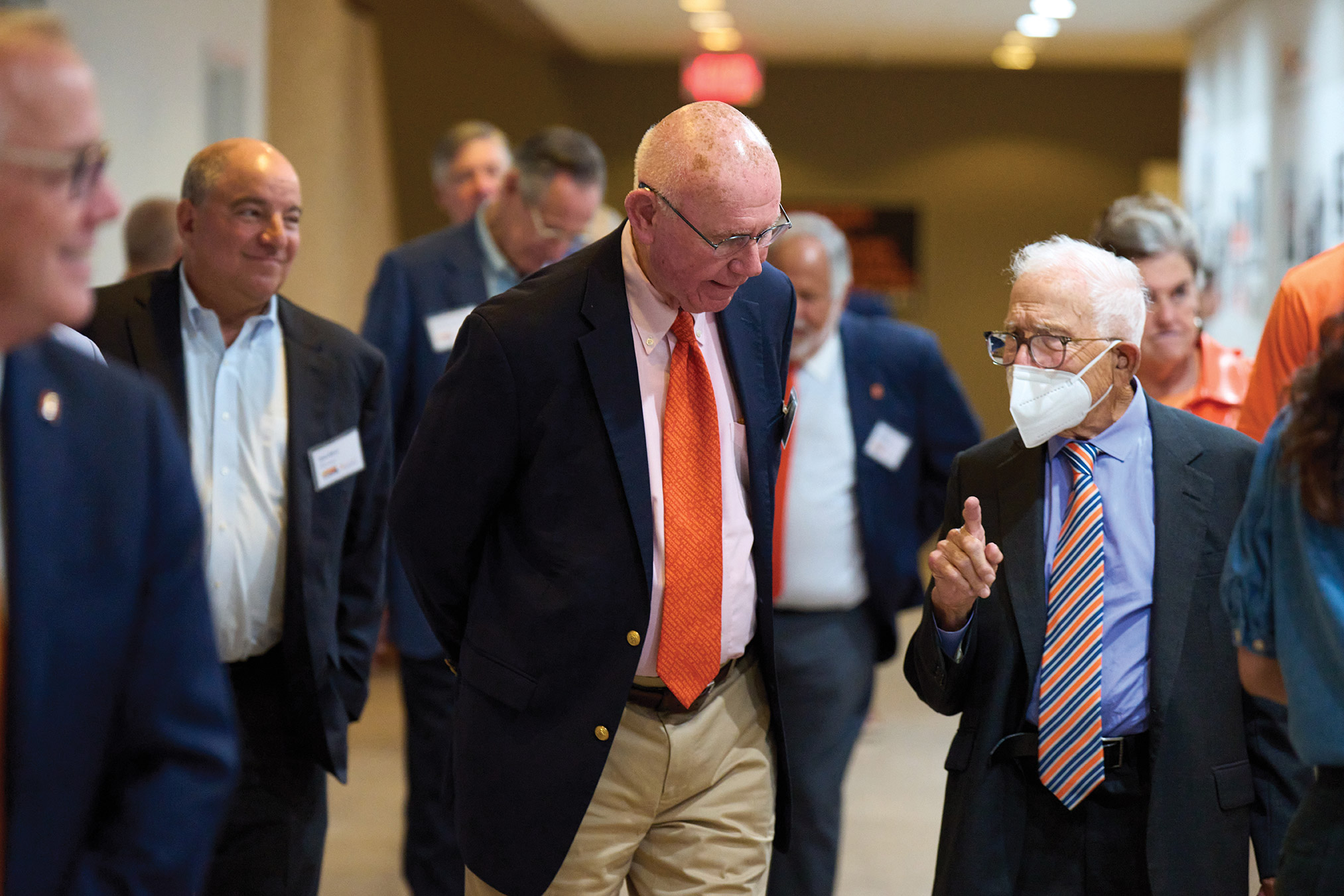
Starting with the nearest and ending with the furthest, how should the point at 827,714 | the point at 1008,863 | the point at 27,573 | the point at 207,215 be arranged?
1. the point at 27,573
2. the point at 1008,863
3. the point at 207,215
4. the point at 827,714

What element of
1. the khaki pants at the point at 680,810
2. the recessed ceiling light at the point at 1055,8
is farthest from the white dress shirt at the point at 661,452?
the recessed ceiling light at the point at 1055,8

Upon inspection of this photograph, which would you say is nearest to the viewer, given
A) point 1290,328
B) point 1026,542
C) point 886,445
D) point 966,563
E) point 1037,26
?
point 966,563

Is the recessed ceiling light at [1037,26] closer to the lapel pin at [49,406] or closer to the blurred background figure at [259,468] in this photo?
the blurred background figure at [259,468]

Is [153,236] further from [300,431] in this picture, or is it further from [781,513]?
[781,513]

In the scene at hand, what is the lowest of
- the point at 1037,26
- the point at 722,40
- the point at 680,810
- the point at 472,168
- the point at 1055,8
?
the point at 680,810

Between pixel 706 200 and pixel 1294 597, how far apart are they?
1094 millimetres

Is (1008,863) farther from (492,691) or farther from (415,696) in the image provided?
(415,696)

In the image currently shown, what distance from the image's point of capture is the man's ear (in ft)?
7.55

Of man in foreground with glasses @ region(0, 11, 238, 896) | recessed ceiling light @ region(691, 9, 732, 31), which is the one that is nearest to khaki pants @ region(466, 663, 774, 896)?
man in foreground with glasses @ region(0, 11, 238, 896)

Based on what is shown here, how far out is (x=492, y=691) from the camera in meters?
2.33

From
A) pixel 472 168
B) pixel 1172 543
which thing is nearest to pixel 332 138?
pixel 472 168

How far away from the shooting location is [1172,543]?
220 cm

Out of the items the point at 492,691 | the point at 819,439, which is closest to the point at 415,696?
the point at 819,439

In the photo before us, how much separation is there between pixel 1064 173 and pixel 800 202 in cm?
258
